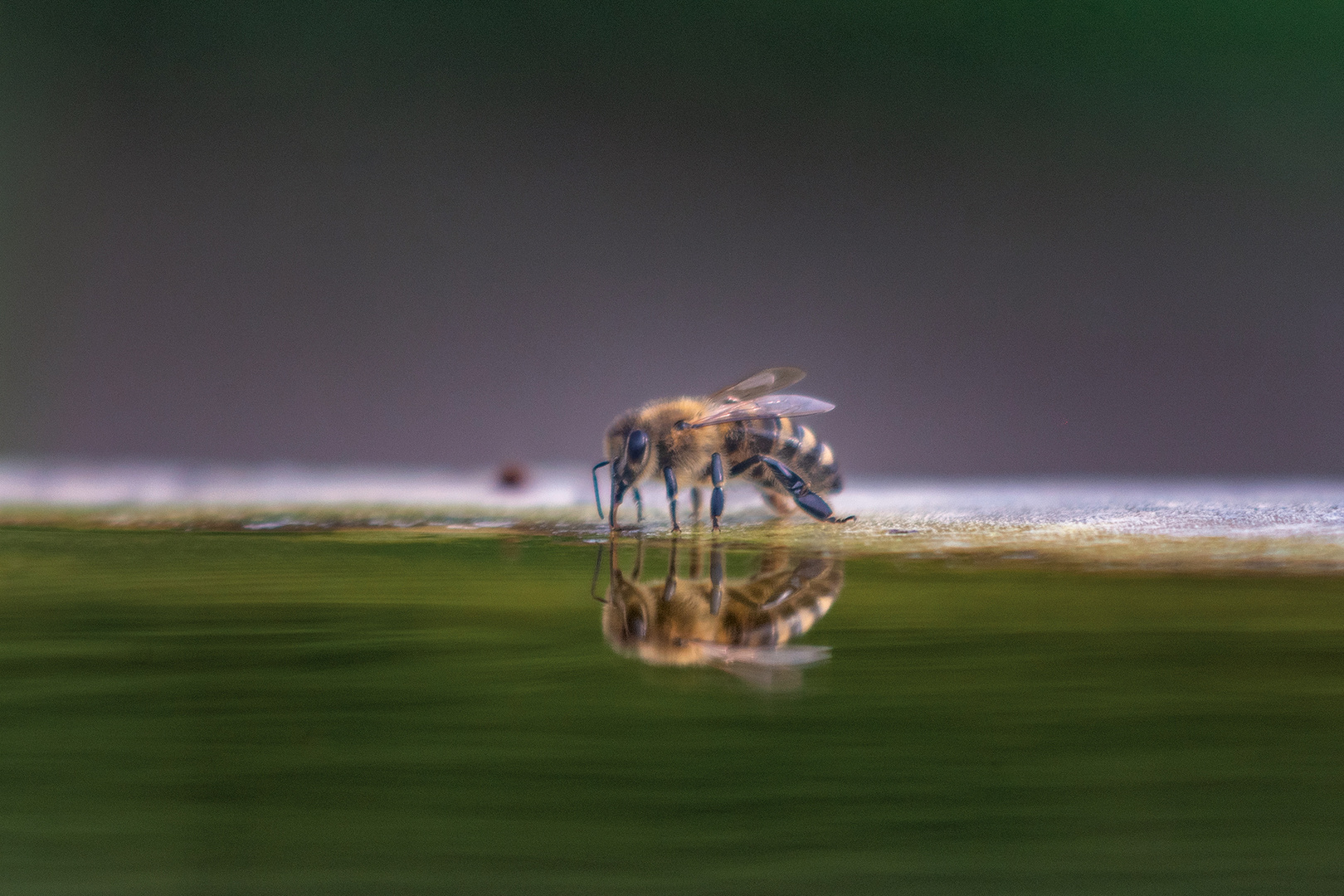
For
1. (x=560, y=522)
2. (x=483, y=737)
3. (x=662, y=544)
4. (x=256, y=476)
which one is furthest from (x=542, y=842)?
(x=256, y=476)

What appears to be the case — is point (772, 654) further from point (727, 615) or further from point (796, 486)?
point (796, 486)

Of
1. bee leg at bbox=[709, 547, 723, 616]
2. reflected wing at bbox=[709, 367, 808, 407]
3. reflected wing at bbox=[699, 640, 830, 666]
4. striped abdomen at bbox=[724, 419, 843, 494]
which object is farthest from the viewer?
reflected wing at bbox=[709, 367, 808, 407]

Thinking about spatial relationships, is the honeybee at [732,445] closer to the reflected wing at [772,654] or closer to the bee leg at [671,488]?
the bee leg at [671,488]

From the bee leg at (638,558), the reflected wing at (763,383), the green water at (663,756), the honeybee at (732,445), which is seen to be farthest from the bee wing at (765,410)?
the green water at (663,756)

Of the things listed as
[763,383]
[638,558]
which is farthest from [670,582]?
[763,383]

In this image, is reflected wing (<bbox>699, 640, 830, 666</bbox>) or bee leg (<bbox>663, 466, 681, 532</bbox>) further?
bee leg (<bbox>663, 466, 681, 532</bbox>)

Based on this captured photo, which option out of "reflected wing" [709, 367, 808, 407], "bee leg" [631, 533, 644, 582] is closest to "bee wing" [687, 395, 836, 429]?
"reflected wing" [709, 367, 808, 407]

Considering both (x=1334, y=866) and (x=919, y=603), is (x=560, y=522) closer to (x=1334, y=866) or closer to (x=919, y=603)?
(x=919, y=603)

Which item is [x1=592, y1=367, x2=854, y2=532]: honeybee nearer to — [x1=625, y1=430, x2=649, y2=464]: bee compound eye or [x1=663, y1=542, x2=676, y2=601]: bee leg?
[x1=625, y1=430, x2=649, y2=464]: bee compound eye
